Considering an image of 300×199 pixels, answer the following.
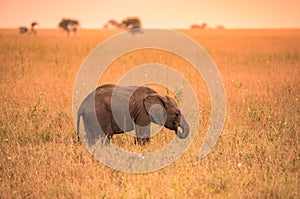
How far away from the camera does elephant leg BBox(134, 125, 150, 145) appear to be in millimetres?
6586

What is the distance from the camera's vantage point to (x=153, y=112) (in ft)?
20.6

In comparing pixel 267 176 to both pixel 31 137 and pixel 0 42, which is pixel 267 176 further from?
pixel 0 42

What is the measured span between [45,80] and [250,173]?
8843 mm

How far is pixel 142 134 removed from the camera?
21.7 ft

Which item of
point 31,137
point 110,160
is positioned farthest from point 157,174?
point 31,137

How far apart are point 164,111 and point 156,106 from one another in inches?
6.3

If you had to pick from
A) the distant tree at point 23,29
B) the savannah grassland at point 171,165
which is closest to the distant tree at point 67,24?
the distant tree at point 23,29

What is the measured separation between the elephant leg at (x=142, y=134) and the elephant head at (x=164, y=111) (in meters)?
0.34

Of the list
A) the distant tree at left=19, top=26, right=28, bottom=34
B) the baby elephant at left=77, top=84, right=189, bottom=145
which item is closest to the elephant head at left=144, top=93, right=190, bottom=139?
the baby elephant at left=77, top=84, right=189, bottom=145

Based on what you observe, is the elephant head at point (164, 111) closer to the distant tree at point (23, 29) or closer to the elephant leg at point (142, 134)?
the elephant leg at point (142, 134)

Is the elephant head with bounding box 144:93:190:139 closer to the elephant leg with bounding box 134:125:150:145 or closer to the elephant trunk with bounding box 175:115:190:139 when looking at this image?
the elephant trunk with bounding box 175:115:190:139

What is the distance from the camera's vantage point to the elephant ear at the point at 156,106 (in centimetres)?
624

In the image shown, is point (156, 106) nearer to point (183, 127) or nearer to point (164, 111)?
point (164, 111)

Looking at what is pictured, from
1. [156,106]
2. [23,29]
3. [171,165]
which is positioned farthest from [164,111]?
Result: [23,29]
